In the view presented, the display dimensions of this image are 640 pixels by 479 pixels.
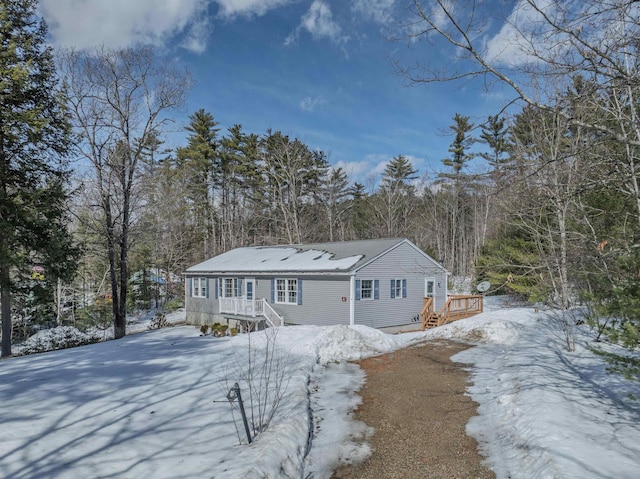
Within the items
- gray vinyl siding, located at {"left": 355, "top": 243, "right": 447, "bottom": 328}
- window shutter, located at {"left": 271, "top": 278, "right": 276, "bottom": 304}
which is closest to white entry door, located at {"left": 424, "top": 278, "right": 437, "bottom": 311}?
gray vinyl siding, located at {"left": 355, "top": 243, "right": 447, "bottom": 328}

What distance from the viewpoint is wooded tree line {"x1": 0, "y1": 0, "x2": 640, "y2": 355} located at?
4.86m

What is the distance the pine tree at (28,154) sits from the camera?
12117mm

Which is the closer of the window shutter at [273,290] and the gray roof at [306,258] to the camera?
the gray roof at [306,258]

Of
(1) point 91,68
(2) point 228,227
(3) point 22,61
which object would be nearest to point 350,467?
(3) point 22,61

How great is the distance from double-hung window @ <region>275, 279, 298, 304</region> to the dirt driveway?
7.16 m

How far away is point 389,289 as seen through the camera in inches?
667

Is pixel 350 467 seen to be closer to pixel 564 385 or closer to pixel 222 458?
pixel 222 458

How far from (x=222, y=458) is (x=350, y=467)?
160cm

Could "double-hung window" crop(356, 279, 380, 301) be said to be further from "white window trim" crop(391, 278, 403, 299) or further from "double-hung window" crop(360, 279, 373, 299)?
"white window trim" crop(391, 278, 403, 299)

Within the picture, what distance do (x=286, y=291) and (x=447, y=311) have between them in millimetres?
7500

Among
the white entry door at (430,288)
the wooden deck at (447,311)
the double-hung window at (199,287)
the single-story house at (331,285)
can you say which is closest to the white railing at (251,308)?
the single-story house at (331,285)

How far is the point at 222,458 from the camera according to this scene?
461cm

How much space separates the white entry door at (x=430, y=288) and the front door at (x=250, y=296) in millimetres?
8255

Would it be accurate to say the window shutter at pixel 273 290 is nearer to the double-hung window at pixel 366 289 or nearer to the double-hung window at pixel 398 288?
the double-hung window at pixel 366 289
